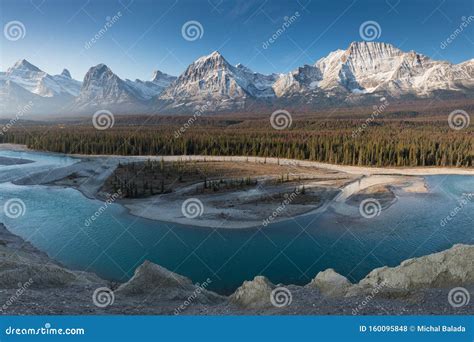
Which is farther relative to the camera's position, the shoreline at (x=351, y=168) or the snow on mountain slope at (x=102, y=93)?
the snow on mountain slope at (x=102, y=93)

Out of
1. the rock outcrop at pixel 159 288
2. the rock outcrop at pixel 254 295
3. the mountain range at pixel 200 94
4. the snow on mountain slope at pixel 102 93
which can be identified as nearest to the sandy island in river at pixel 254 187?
the rock outcrop at pixel 159 288

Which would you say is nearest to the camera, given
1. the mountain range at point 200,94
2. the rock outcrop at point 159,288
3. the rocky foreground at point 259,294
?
the rocky foreground at point 259,294

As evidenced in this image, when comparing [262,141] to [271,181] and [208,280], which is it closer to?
[271,181]

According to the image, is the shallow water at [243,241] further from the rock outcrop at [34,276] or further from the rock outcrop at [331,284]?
the rock outcrop at [34,276]

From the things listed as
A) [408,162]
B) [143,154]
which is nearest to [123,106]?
[143,154]

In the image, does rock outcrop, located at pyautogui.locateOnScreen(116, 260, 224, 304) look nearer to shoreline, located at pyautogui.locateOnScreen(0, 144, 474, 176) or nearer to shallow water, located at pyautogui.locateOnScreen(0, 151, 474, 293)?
shallow water, located at pyautogui.locateOnScreen(0, 151, 474, 293)

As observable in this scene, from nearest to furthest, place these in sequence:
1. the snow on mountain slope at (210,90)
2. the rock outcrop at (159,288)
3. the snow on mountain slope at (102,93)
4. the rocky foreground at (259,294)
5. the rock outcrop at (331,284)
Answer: the rocky foreground at (259,294), the rock outcrop at (331,284), the rock outcrop at (159,288), the snow on mountain slope at (102,93), the snow on mountain slope at (210,90)

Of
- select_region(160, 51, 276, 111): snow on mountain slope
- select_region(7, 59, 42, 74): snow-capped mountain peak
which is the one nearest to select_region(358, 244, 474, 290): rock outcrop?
select_region(7, 59, 42, 74): snow-capped mountain peak
